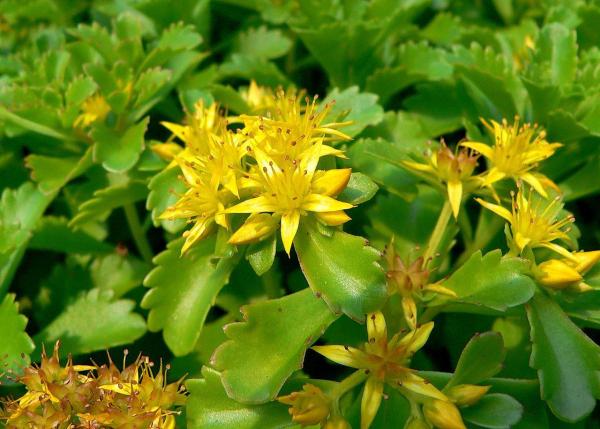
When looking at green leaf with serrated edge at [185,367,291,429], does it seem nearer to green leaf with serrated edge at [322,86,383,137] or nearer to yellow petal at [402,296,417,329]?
yellow petal at [402,296,417,329]

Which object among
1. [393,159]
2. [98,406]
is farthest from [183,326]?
[393,159]

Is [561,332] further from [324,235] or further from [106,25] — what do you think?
[106,25]

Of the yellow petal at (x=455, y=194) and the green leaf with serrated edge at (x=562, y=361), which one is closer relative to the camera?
the green leaf with serrated edge at (x=562, y=361)

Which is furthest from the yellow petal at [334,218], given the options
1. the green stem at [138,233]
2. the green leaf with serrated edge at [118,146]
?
the green stem at [138,233]

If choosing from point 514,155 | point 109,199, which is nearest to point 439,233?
point 514,155

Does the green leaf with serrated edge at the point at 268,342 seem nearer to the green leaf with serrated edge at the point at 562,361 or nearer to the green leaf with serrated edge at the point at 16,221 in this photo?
the green leaf with serrated edge at the point at 562,361

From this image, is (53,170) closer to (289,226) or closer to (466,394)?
(289,226)

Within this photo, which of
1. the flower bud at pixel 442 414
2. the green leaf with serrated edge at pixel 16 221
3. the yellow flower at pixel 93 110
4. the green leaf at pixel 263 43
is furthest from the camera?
the green leaf at pixel 263 43
